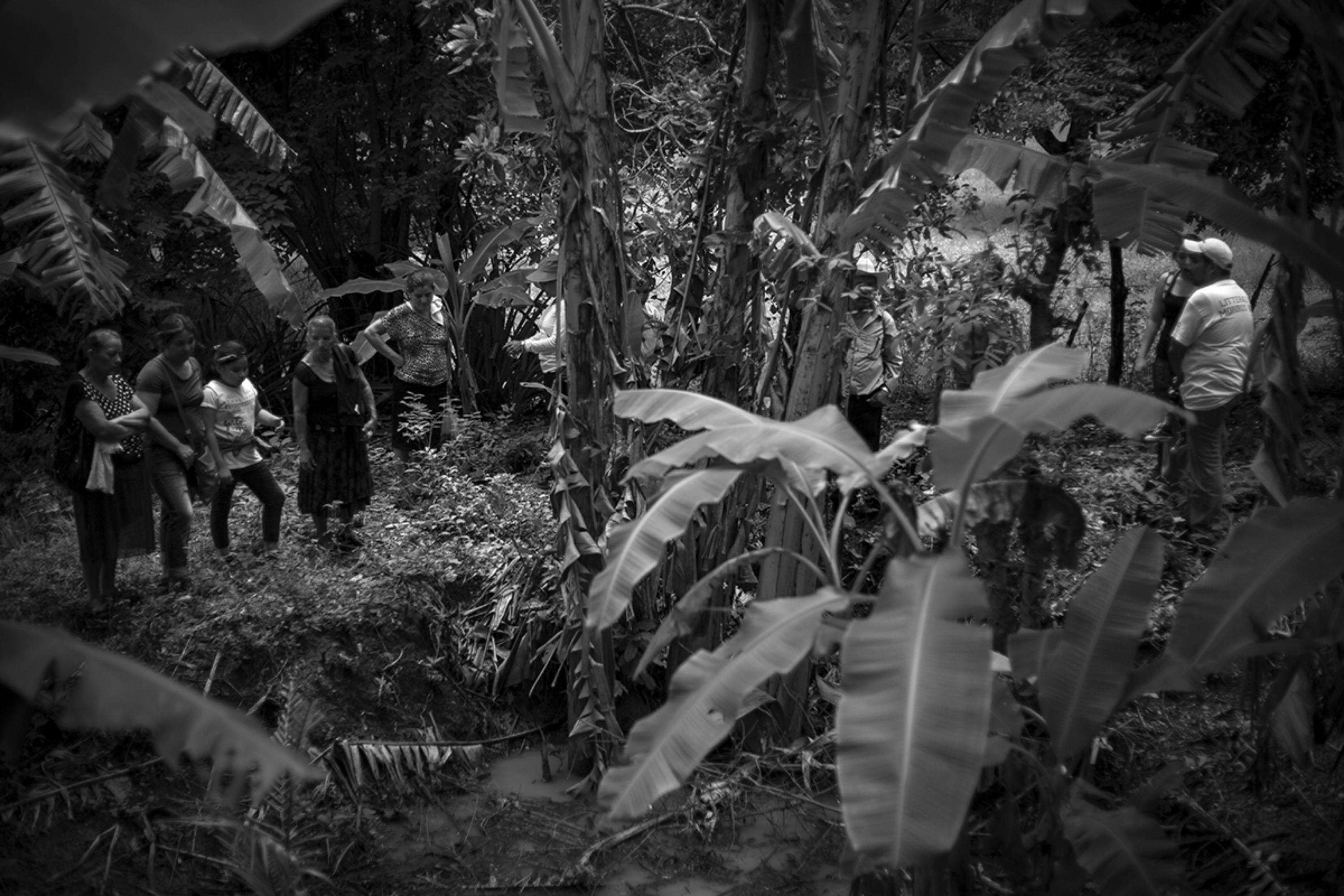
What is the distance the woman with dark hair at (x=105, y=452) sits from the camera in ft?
19.5

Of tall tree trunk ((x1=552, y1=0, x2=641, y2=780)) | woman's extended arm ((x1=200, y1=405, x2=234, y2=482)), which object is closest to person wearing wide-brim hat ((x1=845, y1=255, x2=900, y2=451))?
tall tree trunk ((x1=552, y1=0, x2=641, y2=780))

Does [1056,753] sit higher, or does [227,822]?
[1056,753]

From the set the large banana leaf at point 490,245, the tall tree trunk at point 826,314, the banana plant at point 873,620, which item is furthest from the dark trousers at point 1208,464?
the large banana leaf at point 490,245

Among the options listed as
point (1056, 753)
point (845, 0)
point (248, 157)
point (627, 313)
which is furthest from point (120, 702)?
point (248, 157)

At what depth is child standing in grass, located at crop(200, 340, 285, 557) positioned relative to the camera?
255 inches

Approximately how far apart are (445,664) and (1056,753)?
3.91 meters

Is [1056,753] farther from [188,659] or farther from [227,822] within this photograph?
[188,659]

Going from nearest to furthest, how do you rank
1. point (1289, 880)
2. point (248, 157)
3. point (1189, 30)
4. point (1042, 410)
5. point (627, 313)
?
point (1042, 410)
point (1289, 880)
point (627, 313)
point (1189, 30)
point (248, 157)

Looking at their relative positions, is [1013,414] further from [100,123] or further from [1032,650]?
[100,123]

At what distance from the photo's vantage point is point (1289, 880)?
4.05 m

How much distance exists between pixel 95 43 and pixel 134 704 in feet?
4.30

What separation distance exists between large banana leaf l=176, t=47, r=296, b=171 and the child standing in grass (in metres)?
1.16

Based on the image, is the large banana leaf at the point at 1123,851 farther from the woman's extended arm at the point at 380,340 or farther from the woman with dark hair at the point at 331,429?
the woman's extended arm at the point at 380,340

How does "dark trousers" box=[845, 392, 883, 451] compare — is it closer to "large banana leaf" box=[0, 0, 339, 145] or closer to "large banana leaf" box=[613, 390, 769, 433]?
"large banana leaf" box=[613, 390, 769, 433]
